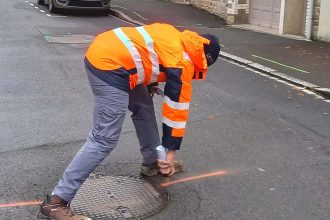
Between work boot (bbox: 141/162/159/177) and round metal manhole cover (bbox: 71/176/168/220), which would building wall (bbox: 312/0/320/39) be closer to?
work boot (bbox: 141/162/159/177)

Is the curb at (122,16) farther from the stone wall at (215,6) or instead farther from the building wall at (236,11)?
the stone wall at (215,6)

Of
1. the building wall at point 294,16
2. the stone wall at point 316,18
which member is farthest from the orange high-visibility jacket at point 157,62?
the building wall at point 294,16

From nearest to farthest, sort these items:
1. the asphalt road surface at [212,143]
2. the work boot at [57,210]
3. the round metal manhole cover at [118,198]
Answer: the work boot at [57,210], the round metal manhole cover at [118,198], the asphalt road surface at [212,143]

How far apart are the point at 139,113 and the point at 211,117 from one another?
7.46 feet

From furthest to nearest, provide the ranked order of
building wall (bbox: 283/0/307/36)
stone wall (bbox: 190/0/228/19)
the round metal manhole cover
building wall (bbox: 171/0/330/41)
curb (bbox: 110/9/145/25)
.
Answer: stone wall (bbox: 190/0/228/19), curb (bbox: 110/9/145/25), building wall (bbox: 283/0/307/36), building wall (bbox: 171/0/330/41), the round metal manhole cover

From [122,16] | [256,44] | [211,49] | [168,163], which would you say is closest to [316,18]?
[256,44]

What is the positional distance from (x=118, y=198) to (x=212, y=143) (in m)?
1.70

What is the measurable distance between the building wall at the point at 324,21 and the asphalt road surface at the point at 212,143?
4304 millimetres

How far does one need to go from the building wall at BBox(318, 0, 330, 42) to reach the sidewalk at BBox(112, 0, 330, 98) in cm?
34

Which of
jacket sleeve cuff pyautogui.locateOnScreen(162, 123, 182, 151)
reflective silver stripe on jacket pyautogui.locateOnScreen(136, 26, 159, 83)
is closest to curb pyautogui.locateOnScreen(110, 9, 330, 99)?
jacket sleeve cuff pyautogui.locateOnScreen(162, 123, 182, 151)

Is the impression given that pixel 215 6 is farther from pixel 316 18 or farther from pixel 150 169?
pixel 150 169

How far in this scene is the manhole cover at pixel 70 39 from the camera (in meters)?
12.4

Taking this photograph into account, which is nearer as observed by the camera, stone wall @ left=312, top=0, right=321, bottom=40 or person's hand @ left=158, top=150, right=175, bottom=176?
person's hand @ left=158, top=150, right=175, bottom=176

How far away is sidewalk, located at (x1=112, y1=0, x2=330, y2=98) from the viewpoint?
988cm
